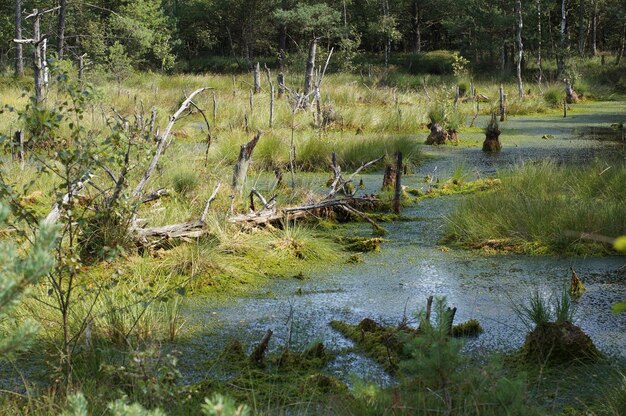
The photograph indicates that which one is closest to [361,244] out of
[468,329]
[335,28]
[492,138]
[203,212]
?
[203,212]

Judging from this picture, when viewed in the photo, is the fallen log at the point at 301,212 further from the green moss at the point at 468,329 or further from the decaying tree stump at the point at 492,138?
the decaying tree stump at the point at 492,138

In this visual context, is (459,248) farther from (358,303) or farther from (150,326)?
(150,326)

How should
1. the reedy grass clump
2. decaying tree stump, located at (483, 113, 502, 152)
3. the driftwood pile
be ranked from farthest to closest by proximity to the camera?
decaying tree stump, located at (483, 113, 502, 152)
the reedy grass clump
the driftwood pile

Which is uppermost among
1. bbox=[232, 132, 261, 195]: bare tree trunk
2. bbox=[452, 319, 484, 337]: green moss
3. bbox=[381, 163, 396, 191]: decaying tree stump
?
bbox=[232, 132, 261, 195]: bare tree trunk

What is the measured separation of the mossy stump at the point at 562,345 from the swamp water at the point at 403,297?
184mm

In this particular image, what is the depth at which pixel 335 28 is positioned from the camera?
3250 centimetres

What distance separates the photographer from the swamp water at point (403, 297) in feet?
13.0

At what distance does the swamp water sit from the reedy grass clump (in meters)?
0.19

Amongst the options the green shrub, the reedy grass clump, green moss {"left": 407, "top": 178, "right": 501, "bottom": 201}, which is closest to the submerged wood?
the reedy grass clump

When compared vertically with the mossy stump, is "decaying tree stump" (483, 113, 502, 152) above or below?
above

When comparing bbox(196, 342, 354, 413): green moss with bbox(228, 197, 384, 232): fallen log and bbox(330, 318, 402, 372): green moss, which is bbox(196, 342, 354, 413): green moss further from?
bbox(228, 197, 384, 232): fallen log

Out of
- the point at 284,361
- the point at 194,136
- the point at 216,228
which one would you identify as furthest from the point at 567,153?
the point at 284,361

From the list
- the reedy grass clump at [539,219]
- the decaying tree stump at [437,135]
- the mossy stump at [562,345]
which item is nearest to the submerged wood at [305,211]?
the reedy grass clump at [539,219]

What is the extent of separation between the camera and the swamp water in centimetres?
395
